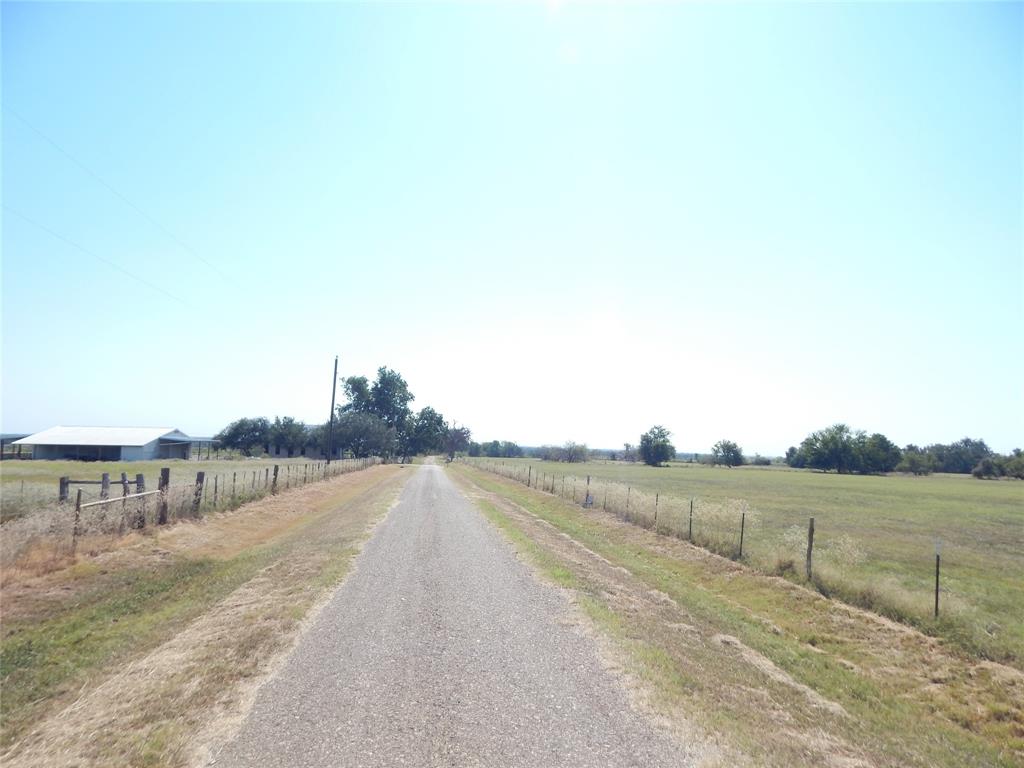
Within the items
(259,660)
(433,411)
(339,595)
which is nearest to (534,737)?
(259,660)

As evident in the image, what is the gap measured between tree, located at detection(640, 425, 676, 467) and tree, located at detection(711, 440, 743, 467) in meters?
17.8

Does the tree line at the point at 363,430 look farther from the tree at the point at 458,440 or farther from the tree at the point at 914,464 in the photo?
the tree at the point at 914,464

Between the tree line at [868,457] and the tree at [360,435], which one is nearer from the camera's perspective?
the tree at [360,435]

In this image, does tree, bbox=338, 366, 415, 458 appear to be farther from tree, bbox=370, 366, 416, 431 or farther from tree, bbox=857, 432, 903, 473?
tree, bbox=857, 432, 903, 473

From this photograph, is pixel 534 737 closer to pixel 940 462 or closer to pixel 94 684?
pixel 94 684

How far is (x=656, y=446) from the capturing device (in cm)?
A: 14762

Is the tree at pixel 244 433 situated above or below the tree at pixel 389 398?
below

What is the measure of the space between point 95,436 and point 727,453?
147345 millimetres

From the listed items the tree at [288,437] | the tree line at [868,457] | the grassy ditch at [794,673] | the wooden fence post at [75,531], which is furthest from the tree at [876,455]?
the wooden fence post at [75,531]

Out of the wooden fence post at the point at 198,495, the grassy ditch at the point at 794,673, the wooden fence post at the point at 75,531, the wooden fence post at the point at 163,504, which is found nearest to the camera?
the grassy ditch at the point at 794,673

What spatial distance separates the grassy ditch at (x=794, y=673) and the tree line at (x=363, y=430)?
245ft

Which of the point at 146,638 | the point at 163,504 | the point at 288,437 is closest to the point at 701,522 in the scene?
the point at 146,638

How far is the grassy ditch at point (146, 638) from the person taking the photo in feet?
16.8

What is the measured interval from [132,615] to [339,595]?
13.3 feet
